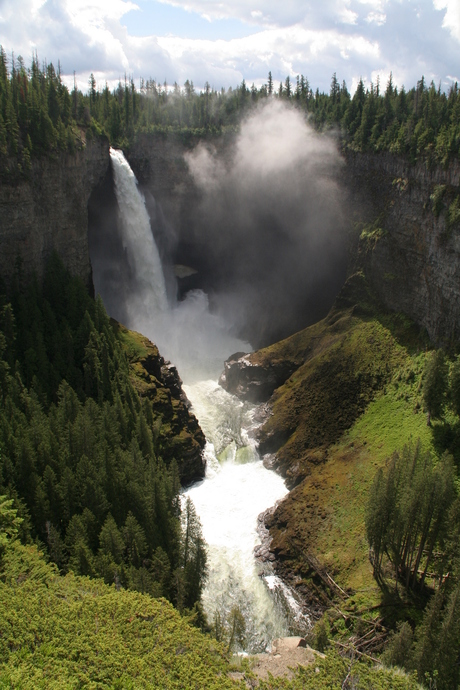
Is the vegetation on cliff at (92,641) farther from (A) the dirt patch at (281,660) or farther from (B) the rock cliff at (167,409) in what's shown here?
(B) the rock cliff at (167,409)

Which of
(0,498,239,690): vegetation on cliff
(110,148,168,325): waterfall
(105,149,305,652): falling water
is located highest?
(110,148,168,325): waterfall

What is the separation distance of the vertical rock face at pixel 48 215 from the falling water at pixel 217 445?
16676 millimetres

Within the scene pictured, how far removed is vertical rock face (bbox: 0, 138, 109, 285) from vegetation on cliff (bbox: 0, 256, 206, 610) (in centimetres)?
301

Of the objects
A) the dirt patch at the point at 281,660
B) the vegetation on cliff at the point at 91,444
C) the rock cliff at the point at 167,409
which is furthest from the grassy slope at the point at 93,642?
the rock cliff at the point at 167,409

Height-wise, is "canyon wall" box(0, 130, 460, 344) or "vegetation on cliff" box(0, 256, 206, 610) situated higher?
"canyon wall" box(0, 130, 460, 344)

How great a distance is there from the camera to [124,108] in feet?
383

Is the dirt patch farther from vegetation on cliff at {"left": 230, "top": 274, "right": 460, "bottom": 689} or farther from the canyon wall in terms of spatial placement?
the canyon wall

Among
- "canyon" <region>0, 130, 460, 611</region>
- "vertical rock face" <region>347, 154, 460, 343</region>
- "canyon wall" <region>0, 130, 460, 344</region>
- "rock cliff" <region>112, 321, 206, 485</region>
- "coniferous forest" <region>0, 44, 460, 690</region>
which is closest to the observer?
"coniferous forest" <region>0, 44, 460, 690</region>

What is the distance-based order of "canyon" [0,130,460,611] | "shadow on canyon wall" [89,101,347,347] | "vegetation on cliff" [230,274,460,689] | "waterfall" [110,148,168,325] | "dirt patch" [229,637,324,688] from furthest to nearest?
"waterfall" [110,148,168,325]
"shadow on canyon wall" [89,101,347,347]
"canyon" [0,130,460,611]
"vegetation on cliff" [230,274,460,689]
"dirt patch" [229,637,324,688]

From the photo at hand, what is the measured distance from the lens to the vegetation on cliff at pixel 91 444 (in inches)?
1654

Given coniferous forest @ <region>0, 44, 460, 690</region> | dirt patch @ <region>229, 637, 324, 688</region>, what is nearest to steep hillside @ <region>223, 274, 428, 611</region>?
coniferous forest @ <region>0, 44, 460, 690</region>

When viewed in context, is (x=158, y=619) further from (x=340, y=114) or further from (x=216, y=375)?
(x=340, y=114)

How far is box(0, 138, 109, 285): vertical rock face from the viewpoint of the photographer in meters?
64.0

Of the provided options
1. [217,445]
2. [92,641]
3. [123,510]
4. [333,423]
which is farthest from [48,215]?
[92,641]
